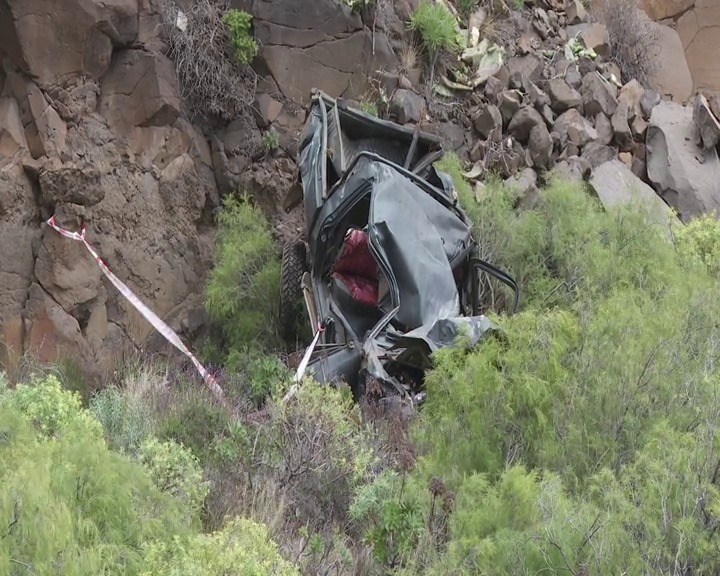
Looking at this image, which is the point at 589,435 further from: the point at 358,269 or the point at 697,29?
the point at 697,29

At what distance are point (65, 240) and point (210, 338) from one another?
6.61 ft

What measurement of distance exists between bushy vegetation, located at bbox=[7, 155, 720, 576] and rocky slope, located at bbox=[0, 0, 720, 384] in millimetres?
1971

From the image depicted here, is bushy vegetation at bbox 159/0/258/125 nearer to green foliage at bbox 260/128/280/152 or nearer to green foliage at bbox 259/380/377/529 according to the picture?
green foliage at bbox 260/128/280/152

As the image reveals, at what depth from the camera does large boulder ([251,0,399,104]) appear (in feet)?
36.7

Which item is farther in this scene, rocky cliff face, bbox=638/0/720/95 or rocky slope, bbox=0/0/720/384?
rocky cliff face, bbox=638/0/720/95

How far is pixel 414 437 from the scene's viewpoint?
580 centimetres

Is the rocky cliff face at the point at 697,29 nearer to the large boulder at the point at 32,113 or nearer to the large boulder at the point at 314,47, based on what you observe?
the large boulder at the point at 314,47

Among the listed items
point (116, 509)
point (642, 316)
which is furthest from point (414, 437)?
point (116, 509)

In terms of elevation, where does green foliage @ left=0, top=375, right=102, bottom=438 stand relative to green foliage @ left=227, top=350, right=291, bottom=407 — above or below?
above

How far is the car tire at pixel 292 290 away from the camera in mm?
9195

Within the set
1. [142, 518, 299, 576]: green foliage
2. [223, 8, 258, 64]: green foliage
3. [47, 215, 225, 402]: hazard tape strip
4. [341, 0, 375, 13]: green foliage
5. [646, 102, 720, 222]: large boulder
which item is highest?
[142, 518, 299, 576]: green foliage

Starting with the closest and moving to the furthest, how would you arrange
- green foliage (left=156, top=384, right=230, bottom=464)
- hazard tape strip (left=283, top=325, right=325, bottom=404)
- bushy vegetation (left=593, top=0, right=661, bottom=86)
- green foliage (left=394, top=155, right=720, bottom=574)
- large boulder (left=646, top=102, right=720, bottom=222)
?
green foliage (left=394, top=155, right=720, bottom=574) < green foliage (left=156, top=384, right=230, bottom=464) < hazard tape strip (left=283, top=325, right=325, bottom=404) < large boulder (left=646, top=102, right=720, bottom=222) < bushy vegetation (left=593, top=0, right=661, bottom=86)

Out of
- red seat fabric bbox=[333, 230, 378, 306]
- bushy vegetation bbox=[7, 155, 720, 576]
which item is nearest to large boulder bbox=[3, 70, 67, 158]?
bushy vegetation bbox=[7, 155, 720, 576]

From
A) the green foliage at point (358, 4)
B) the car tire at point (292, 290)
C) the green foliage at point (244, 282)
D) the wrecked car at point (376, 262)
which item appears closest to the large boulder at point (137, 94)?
the green foliage at point (244, 282)
